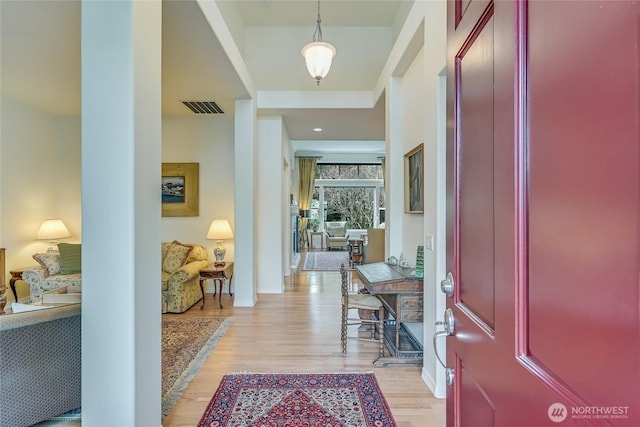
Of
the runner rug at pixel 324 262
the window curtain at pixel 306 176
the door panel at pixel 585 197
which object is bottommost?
the runner rug at pixel 324 262

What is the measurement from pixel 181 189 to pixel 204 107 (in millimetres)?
1350

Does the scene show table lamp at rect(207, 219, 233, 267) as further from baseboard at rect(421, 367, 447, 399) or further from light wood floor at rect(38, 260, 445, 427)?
baseboard at rect(421, 367, 447, 399)

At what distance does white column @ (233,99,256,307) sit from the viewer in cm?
454

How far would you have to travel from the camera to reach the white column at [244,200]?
4.54m

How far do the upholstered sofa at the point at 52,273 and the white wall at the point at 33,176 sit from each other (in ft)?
1.46

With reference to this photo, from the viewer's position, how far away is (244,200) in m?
4.53

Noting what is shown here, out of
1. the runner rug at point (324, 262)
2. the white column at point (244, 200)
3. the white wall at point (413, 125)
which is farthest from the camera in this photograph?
the runner rug at point (324, 262)

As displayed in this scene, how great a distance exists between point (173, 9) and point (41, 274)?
3.56m

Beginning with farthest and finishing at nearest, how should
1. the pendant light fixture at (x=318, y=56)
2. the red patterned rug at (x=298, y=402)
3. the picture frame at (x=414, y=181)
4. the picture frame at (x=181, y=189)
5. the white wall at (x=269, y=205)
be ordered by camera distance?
the white wall at (x=269, y=205), the picture frame at (x=181, y=189), the pendant light fixture at (x=318, y=56), the picture frame at (x=414, y=181), the red patterned rug at (x=298, y=402)

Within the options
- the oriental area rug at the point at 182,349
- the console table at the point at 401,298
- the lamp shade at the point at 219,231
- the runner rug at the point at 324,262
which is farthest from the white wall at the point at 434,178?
the runner rug at the point at 324,262

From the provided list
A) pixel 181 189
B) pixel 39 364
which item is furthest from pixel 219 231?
pixel 39 364

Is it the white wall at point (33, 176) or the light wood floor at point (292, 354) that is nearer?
the light wood floor at point (292, 354)

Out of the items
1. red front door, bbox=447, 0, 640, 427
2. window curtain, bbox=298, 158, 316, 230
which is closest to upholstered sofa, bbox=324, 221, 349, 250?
window curtain, bbox=298, 158, 316, 230

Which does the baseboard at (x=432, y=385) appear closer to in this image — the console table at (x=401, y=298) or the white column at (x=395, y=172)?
the console table at (x=401, y=298)
